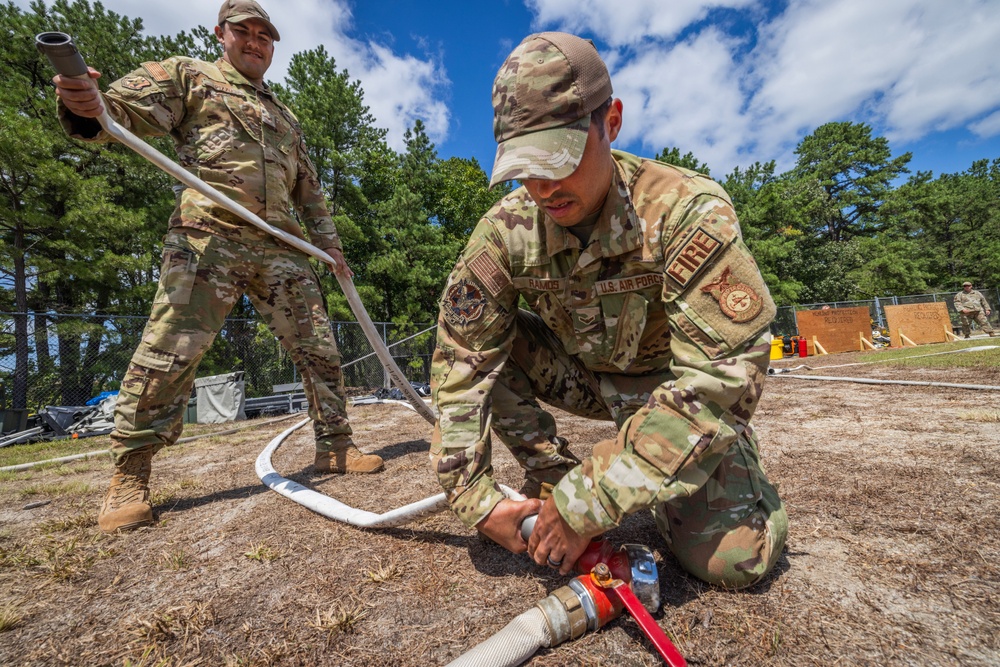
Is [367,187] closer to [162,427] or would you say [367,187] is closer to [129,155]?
[129,155]

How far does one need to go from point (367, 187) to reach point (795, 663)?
61.4ft

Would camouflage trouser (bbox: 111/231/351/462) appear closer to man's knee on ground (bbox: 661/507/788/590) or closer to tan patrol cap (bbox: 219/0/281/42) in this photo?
tan patrol cap (bbox: 219/0/281/42)

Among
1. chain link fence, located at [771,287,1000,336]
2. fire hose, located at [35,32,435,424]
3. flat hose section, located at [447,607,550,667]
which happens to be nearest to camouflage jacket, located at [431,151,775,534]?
flat hose section, located at [447,607,550,667]

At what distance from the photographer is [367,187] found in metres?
17.5

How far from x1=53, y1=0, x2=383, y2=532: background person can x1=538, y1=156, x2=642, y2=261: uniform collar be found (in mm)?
1785

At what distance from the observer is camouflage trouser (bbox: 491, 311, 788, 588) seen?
4.09 feet

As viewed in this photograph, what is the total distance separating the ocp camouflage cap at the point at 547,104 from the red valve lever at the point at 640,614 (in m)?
1.00

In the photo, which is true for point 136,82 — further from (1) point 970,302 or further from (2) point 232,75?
(1) point 970,302

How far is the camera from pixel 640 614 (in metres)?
1.01

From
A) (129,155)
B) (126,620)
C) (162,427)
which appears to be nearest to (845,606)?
(126,620)

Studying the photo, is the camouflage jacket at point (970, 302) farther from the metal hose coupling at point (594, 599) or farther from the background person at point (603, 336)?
the metal hose coupling at point (594, 599)

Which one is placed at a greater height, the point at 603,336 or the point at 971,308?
the point at 603,336

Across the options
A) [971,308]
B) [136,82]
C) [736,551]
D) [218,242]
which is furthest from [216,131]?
[971,308]

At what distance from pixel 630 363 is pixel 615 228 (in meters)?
0.49
